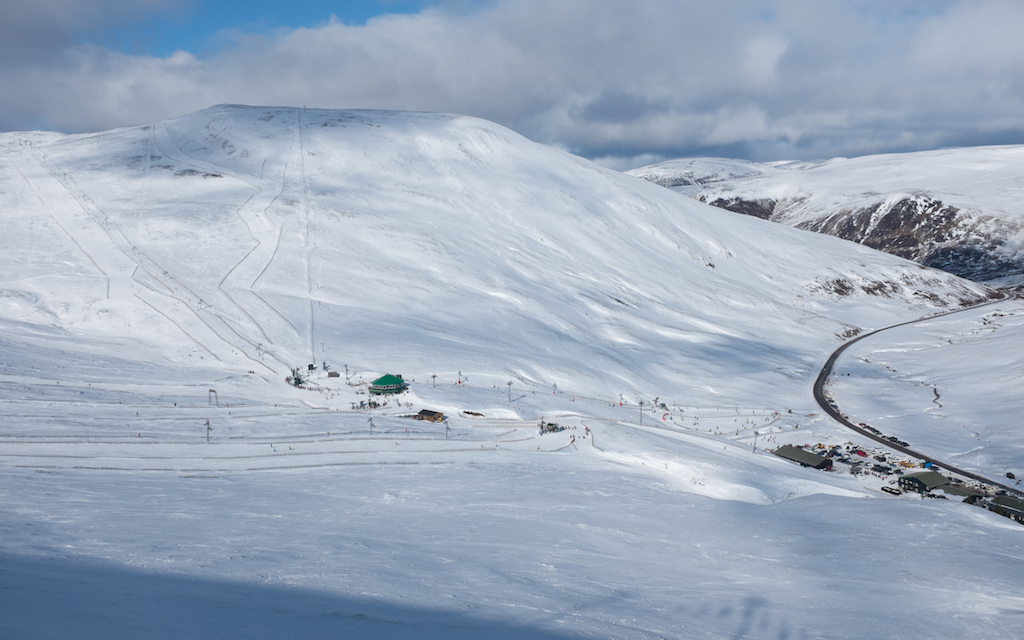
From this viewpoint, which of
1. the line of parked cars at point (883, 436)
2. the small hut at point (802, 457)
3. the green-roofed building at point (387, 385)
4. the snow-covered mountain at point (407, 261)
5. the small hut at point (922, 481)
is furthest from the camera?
the snow-covered mountain at point (407, 261)

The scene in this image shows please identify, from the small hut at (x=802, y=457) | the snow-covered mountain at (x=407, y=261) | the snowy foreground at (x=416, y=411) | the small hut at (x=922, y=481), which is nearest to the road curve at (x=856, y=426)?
the snowy foreground at (x=416, y=411)

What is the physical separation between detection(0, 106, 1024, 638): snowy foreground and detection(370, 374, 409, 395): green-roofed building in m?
2.02

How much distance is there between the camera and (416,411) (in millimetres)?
49375

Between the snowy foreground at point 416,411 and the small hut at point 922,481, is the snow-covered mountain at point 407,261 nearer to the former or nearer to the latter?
→ the snowy foreground at point 416,411

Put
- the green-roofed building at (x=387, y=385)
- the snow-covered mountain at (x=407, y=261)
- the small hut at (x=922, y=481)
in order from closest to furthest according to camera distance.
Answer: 1. the small hut at (x=922, y=481)
2. the green-roofed building at (x=387, y=385)
3. the snow-covered mountain at (x=407, y=261)

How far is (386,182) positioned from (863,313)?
4163 inches

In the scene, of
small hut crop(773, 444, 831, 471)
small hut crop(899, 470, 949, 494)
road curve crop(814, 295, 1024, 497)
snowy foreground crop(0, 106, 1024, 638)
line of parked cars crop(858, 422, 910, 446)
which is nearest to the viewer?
snowy foreground crop(0, 106, 1024, 638)

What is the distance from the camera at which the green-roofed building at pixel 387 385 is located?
5191cm

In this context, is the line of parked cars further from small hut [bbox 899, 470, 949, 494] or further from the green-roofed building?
the green-roofed building

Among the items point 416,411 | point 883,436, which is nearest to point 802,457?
point 883,436

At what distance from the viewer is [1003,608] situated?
2039 cm

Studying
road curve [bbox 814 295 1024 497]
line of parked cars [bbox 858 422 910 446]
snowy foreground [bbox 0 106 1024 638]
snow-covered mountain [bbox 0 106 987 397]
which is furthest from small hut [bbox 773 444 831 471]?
snow-covered mountain [bbox 0 106 987 397]

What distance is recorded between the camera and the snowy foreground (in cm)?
1844

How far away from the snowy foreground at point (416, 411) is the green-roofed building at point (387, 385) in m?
2.02
